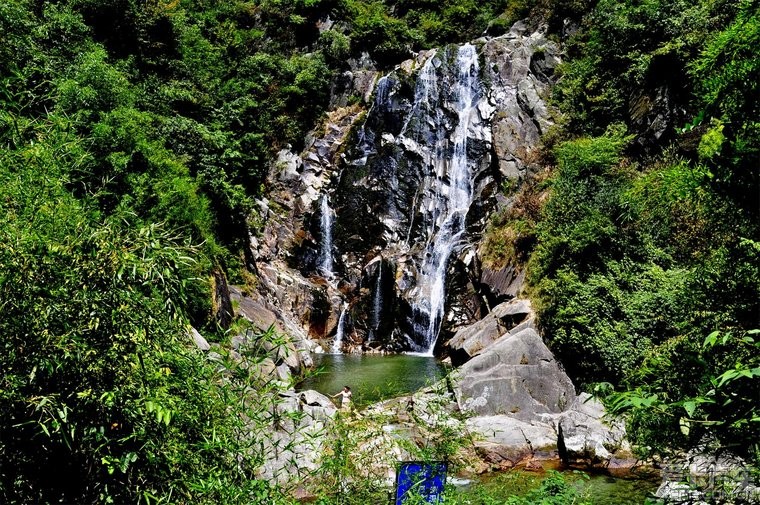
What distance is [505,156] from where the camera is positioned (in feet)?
68.2

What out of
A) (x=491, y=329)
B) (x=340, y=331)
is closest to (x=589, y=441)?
(x=491, y=329)

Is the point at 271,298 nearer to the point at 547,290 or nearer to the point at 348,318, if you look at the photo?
the point at 348,318

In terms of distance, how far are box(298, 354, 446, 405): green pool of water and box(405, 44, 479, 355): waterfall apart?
1981 mm

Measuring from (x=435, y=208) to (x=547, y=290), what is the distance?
31.0ft

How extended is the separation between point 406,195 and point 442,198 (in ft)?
5.79

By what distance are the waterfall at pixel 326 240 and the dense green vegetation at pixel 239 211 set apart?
3346 mm

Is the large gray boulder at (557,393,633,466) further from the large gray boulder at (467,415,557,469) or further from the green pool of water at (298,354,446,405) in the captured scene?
the green pool of water at (298,354,446,405)

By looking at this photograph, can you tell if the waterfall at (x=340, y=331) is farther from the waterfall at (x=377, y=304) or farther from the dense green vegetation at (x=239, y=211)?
the dense green vegetation at (x=239, y=211)

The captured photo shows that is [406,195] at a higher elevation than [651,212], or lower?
higher

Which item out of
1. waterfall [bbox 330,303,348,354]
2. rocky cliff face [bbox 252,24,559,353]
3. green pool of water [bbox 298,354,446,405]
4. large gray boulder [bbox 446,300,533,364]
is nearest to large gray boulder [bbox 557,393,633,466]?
green pool of water [bbox 298,354,446,405]

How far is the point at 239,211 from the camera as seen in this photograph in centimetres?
1744

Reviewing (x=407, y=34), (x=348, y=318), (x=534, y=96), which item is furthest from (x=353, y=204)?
(x=407, y=34)

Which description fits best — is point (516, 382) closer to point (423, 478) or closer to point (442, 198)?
point (423, 478)

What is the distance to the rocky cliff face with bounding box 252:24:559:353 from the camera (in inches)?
791
